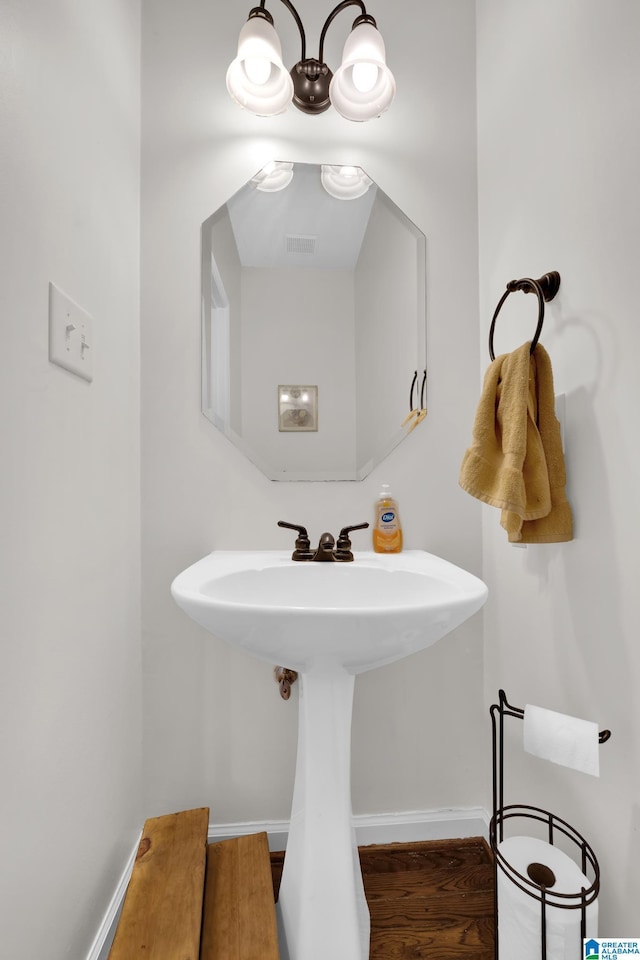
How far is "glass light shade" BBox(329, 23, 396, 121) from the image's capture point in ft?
3.68

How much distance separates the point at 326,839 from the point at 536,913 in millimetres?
353

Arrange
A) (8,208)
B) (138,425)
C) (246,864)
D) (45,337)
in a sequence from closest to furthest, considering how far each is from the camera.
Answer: (8,208) → (45,337) → (246,864) → (138,425)

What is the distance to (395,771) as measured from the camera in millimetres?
1294

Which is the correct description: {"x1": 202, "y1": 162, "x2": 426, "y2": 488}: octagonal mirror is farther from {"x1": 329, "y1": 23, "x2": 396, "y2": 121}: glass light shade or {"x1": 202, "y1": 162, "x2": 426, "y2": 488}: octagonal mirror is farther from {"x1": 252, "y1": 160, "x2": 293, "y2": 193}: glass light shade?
{"x1": 329, "y1": 23, "x2": 396, "y2": 121}: glass light shade

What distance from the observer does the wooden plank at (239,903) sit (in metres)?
0.86

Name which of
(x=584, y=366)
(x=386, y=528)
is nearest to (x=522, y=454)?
(x=584, y=366)

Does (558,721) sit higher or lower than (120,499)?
lower

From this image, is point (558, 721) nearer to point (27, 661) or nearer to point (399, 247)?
point (27, 661)

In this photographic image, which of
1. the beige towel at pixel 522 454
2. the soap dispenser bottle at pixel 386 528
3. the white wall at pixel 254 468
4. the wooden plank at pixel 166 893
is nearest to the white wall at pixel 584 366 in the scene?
the beige towel at pixel 522 454

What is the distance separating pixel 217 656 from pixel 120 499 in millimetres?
477

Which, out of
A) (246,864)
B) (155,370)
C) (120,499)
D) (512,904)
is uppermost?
(155,370)

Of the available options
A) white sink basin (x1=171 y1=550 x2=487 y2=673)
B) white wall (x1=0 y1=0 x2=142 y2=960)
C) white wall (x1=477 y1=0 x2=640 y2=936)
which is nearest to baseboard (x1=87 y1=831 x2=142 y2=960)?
white wall (x1=0 y1=0 x2=142 y2=960)

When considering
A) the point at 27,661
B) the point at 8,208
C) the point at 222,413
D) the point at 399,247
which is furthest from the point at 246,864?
the point at 399,247

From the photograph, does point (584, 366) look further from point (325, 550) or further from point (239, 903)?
point (239, 903)
